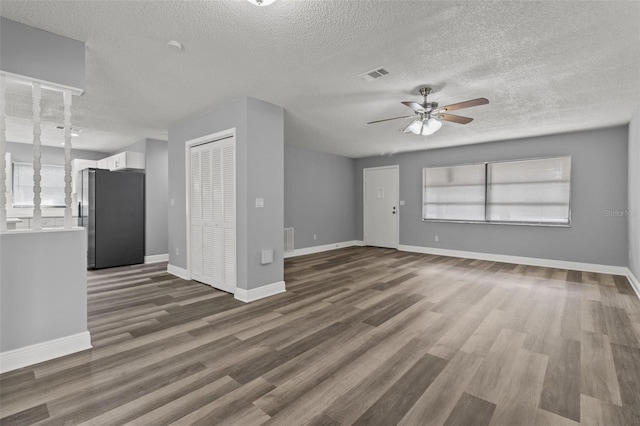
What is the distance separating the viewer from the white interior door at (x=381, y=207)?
782cm

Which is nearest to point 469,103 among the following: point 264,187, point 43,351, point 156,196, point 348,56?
point 348,56

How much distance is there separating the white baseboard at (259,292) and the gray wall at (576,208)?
452cm

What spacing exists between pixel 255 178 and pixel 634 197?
210 inches

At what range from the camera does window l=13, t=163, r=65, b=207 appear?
6449 mm

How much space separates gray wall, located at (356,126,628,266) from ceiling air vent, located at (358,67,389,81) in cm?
437

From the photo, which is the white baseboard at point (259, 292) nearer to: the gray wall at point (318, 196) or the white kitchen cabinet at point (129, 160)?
the gray wall at point (318, 196)

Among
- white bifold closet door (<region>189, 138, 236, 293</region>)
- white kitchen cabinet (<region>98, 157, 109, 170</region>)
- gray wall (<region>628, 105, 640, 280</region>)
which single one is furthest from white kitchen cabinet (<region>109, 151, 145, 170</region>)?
gray wall (<region>628, 105, 640, 280</region>)

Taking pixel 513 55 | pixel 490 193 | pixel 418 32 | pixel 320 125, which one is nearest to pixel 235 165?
pixel 320 125

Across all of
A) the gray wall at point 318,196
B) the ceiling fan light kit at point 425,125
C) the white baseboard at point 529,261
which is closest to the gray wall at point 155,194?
the gray wall at point 318,196

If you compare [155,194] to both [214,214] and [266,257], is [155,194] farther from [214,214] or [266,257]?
[266,257]

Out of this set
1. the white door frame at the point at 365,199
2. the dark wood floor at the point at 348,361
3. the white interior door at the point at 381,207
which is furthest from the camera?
the white interior door at the point at 381,207

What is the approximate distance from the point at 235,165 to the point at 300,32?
198 cm

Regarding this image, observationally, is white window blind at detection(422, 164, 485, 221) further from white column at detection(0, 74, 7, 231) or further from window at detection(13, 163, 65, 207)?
window at detection(13, 163, 65, 207)

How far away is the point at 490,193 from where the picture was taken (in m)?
6.25
